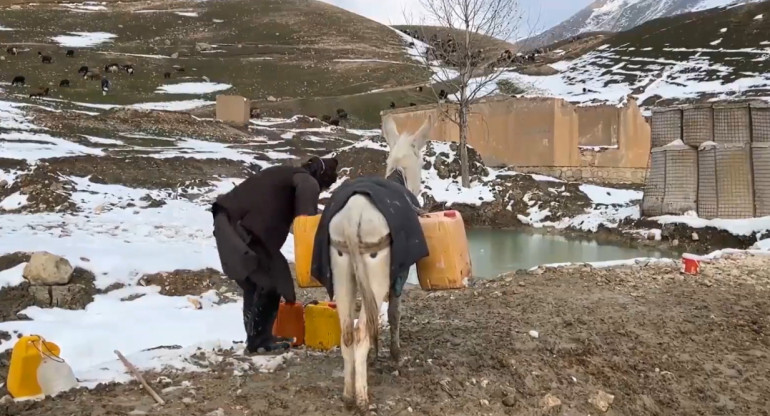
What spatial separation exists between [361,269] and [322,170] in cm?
114

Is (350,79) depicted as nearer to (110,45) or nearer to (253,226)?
(110,45)

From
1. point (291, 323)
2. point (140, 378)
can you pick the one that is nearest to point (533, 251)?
point (291, 323)

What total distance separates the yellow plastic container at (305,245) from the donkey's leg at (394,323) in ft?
1.71

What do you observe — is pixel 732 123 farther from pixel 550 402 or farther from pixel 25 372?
pixel 25 372

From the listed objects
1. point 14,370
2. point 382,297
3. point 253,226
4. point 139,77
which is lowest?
point 14,370

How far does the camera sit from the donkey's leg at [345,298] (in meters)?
3.99

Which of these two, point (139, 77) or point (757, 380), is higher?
point (139, 77)

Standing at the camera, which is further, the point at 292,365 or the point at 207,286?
the point at 207,286

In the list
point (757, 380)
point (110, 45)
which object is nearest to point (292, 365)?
point (757, 380)

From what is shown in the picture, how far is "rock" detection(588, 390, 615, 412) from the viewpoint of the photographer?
4.41 m

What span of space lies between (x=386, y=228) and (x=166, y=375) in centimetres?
194

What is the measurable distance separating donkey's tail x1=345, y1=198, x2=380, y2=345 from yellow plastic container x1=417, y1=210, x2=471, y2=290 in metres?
0.55

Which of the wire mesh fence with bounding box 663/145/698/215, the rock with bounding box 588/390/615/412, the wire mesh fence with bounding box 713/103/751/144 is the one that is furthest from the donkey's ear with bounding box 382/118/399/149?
the wire mesh fence with bounding box 713/103/751/144

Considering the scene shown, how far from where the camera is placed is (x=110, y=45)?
7106cm
